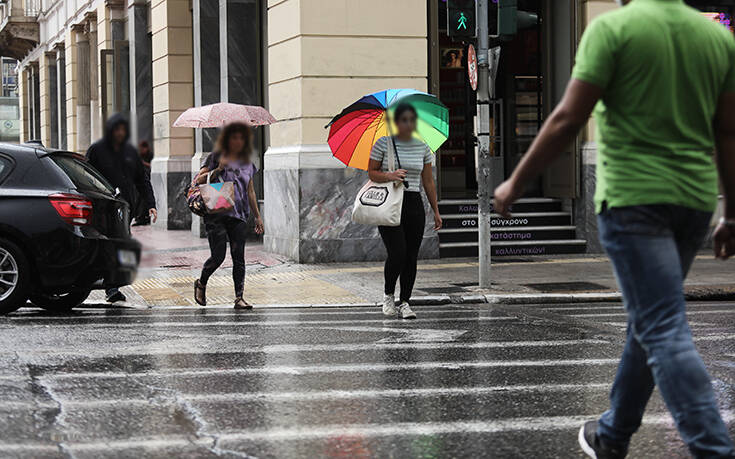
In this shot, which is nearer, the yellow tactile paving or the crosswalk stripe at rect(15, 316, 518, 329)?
the crosswalk stripe at rect(15, 316, 518, 329)

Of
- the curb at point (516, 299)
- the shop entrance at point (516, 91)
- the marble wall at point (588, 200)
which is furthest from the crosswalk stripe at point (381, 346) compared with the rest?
the marble wall at point (588, 200)

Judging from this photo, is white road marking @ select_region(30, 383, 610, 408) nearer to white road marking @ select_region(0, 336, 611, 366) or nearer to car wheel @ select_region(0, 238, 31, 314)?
white road marking @ select_region(0, 336, 611, 366)

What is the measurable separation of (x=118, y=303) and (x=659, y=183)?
8.40 meters

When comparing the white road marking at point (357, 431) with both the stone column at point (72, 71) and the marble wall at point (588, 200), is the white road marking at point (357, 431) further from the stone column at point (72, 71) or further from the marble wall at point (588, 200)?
the marble wall at point (588, 200)

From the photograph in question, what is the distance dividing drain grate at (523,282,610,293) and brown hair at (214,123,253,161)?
31.4 ft

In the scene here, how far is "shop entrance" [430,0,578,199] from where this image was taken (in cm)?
1689

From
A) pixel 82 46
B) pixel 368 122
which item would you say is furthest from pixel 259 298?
pixel 82 46

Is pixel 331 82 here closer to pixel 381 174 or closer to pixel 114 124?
pixel 381 174

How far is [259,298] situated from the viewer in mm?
11523

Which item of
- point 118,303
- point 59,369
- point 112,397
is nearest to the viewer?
point 112,397

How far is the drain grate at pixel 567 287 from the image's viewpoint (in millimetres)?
12031

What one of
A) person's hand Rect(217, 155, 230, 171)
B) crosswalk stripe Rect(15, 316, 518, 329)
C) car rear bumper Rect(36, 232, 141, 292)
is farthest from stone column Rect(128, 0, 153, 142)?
crosswalk stripe Rect(15, 316, 518, 329)

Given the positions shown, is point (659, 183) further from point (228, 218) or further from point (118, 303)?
point (118, 303)

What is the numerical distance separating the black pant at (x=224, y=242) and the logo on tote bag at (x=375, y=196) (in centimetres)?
110
